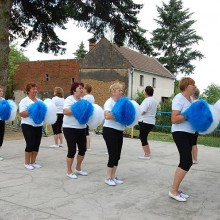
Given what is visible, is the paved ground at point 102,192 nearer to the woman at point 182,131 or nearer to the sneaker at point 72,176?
the sneaker at point 72,176

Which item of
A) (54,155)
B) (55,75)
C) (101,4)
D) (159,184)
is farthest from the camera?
(55,75)

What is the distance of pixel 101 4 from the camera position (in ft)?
42.2

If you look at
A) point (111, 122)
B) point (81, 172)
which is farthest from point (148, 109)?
point (111, 122)

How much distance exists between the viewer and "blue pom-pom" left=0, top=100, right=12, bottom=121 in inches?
301

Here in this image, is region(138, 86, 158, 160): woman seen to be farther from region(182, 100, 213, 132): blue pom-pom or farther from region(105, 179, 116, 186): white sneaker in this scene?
region(182, 100, 213, 132): blue pom-pom

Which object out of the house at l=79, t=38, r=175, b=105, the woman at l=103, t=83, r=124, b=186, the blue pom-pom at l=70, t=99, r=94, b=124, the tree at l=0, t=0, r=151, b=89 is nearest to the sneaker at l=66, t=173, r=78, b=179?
the woman at l=103, t=83, r=124, b=186

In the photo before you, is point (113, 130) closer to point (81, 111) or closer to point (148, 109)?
point (81, 111)

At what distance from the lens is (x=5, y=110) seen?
769 centimetres

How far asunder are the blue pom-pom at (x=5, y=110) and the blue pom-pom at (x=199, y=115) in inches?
171

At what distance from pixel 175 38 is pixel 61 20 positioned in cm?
3492

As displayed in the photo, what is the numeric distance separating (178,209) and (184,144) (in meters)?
0.93

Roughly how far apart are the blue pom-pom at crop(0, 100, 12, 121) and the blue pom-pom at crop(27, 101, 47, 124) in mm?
1177

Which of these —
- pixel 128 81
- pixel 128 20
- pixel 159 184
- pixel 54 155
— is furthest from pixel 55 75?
pixel 159 184

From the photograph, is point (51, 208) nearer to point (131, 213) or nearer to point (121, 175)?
point (131, 213)
